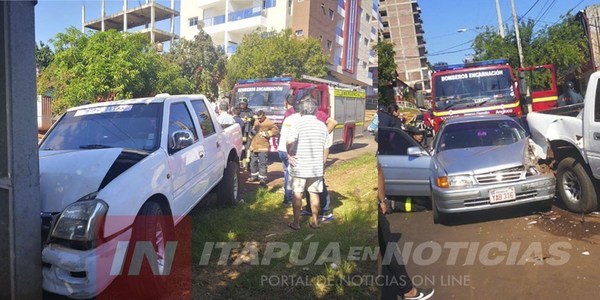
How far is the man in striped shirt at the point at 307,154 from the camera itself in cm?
176

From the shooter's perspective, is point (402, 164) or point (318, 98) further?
point (318, 98)

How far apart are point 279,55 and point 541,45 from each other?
1.01 meters

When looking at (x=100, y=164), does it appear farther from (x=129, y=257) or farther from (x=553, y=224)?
(x=553, y=224)

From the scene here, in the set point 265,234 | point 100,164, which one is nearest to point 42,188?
point 100,164

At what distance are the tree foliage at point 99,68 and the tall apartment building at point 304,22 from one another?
218 mm

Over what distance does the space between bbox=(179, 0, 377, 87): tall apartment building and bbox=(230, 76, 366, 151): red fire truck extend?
0.20 feet

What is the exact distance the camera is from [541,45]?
1626mm

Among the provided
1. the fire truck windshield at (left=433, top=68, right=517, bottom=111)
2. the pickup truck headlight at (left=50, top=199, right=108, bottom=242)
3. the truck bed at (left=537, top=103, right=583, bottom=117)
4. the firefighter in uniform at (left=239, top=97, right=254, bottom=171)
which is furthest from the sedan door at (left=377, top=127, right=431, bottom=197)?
the pickup truck headlight at (left=50, top=199, right=108, bottom=242)

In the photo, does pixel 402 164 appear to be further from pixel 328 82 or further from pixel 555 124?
pixel 555 124

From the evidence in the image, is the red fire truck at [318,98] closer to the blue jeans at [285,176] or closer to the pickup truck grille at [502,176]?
the blue jeans at [285,176]

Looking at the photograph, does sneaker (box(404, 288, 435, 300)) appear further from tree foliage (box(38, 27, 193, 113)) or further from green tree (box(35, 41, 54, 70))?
green tree (box(35, 41, 54, 70))

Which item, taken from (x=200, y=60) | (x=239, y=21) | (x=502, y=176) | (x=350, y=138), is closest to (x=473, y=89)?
(x=502, y=176)

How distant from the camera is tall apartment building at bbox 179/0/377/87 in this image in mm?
1742

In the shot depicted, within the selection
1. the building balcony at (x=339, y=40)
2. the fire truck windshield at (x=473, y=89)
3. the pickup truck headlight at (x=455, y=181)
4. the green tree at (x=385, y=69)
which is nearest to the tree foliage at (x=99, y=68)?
the building balcony at (x=339, y=40)
